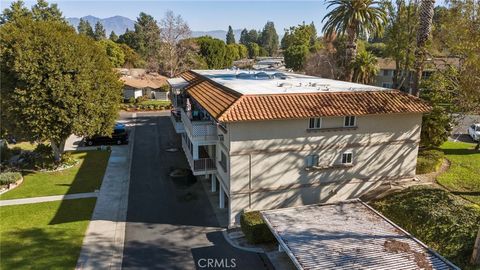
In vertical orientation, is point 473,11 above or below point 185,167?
above

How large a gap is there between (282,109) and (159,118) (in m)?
36.9

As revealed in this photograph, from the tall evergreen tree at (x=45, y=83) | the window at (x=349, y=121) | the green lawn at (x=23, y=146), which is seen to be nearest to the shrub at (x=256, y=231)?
the window at (x=349, y=121)

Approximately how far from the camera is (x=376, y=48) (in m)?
94.1

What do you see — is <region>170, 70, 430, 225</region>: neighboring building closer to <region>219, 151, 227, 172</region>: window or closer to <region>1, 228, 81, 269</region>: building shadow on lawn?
<region>219, 151, 227, 172</region>: window

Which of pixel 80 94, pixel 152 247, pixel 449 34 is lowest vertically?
pixel 152 247

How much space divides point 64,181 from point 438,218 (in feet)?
87.7

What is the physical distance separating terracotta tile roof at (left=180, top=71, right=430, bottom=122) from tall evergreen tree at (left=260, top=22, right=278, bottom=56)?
517 feet

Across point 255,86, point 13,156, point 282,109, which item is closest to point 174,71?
point 13,156

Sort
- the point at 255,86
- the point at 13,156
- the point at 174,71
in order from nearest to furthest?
the point at 255,86
the point at 13,156
the point at 174,71

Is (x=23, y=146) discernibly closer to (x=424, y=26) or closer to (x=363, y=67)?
(x=424, y=26)

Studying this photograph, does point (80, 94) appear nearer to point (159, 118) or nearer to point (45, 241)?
point (45, 241)

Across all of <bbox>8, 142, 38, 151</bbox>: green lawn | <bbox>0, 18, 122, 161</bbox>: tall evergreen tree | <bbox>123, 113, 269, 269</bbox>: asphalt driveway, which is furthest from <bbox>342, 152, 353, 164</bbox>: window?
<bbox>8, 142, 38, 151</bbox>: green lawn

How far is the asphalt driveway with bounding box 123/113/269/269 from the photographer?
18719 mm

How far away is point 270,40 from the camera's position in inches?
7215
